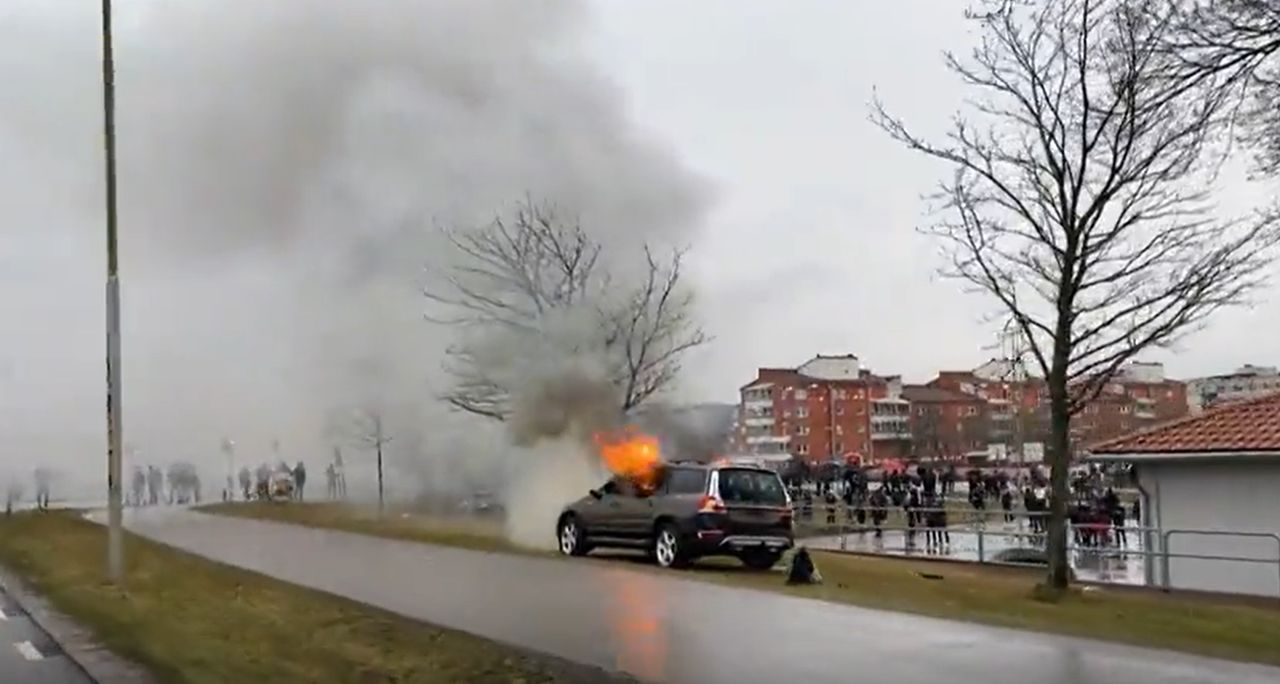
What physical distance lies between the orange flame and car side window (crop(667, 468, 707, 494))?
323mm

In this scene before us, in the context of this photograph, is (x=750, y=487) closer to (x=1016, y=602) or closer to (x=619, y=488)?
(x=619, y=488)

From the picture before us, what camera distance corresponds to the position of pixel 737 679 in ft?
30.2

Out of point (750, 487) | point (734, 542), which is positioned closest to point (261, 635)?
point (734, 542)

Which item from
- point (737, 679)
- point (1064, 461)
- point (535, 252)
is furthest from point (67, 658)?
point (535, 252)

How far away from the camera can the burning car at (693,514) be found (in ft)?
63.2

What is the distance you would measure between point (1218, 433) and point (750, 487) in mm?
9334

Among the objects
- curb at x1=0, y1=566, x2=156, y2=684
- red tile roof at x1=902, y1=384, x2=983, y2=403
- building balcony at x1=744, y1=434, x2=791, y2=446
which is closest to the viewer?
curb at x1=0, y1=566, x2=156, y2=684

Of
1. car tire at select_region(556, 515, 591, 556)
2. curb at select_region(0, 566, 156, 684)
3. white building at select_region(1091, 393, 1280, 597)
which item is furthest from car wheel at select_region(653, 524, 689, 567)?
curb at select_region(0, 566, 156, 684)

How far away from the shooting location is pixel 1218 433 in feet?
77.9

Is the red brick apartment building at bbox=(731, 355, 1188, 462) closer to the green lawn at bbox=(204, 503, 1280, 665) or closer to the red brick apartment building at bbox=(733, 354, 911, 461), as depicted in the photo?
the red brick apartment building at bbox=(733, 354, 911, 461)

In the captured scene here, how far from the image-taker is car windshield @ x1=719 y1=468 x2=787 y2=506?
1955 centimetres

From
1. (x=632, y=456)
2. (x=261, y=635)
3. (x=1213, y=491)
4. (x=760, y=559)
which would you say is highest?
(x=632, y=456)

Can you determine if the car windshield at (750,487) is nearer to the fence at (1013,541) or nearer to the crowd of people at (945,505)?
the fence at (1013,541)

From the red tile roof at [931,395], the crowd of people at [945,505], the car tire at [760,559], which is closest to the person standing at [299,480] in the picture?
the crowd of people at [945,505]
